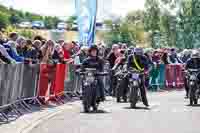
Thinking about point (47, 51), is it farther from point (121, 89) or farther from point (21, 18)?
point (21, 18)

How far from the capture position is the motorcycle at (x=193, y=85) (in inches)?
844

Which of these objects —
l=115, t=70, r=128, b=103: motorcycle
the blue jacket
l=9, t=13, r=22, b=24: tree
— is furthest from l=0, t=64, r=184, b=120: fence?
l=9, t=13, r=22, b=24: tree

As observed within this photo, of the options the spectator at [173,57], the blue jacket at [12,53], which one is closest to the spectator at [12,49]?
the blue jacket at [12,53]

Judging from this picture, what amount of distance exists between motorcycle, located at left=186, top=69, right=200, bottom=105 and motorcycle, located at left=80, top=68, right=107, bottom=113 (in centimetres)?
367

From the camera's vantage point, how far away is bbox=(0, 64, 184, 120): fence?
53.0ft

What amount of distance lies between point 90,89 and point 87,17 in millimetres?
9645

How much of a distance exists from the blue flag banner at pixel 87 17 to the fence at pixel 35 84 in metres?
2.42

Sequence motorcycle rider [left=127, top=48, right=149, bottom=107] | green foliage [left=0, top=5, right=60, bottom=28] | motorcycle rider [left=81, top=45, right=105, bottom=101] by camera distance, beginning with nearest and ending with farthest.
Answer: motorcycle rider [left=81, top=45, right=105, bottom=101]
motorcycle rider [left=127, top=48, right=149, bottom=107]
green foliage [left=0, top=5, right=60, bottom=28]

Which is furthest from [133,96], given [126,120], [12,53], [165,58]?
[165,58]

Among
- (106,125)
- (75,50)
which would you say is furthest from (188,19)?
(106,125)

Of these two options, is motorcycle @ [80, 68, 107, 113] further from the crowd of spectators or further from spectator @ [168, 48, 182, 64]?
spectator @ [168, 48, 182, 64]

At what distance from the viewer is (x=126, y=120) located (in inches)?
650

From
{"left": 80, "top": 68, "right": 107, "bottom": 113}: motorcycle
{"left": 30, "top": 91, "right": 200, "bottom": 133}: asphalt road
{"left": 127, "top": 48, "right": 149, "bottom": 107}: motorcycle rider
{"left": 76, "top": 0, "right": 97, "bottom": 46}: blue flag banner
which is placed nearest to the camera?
{"left": 30, "top": 91, "right": 200, "bottom": 133}: asphalt road

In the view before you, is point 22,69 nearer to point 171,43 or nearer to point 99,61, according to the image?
point 99,61
